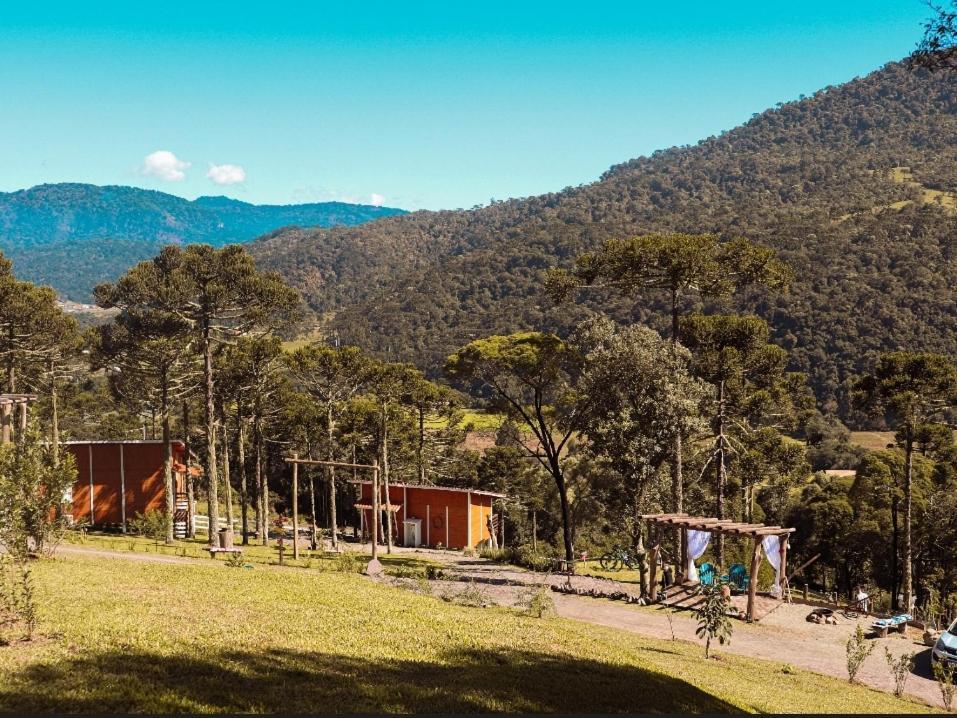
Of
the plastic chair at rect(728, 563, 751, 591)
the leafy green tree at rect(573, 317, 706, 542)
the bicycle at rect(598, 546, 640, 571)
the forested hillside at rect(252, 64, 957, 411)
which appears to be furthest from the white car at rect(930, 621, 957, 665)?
the forested hillside at rect(252, 64, 957, 411)

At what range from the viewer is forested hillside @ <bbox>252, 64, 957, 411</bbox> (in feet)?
243

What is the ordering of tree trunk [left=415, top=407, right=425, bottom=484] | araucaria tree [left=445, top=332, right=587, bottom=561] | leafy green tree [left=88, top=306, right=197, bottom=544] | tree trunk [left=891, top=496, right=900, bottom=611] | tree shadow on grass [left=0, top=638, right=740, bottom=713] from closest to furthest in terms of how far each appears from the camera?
tree shadow on grass [left=0, top=638, right=740, bottom=713]
araucaria tree [left=445, top=332, right=587, bottom=561]
tree trunk [left=891, top=496, right=900, bottom=611]
leafy green tree [left=88, top=306, right=197, bottom=544]
tree trunk [left=415, top=407, right=425, bottom=484]

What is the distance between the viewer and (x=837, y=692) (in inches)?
496

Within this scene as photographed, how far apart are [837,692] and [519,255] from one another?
127m

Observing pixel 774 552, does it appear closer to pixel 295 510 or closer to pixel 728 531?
pixel 728 531

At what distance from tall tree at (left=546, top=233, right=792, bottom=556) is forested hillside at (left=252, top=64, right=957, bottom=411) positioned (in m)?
7.21

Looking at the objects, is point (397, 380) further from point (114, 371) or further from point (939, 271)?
point (939, 271)

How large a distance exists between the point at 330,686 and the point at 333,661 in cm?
122

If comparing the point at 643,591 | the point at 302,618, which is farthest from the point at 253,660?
the point at 643,591

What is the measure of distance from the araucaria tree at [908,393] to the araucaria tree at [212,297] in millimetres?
21353

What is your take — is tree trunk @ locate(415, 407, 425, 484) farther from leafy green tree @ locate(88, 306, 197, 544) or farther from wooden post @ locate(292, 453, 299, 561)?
wooden post @ locate(292, 453, 299, 561)

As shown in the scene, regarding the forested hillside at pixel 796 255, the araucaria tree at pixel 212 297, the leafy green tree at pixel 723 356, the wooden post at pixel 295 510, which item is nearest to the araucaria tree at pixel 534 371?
the leafy green tree at pixel 723 356

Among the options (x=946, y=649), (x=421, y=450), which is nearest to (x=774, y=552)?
(x=946, y=649)

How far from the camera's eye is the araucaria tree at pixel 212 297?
95.4 ft
